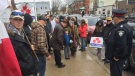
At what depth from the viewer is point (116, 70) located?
451 cm

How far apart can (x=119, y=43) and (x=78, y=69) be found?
298 cm

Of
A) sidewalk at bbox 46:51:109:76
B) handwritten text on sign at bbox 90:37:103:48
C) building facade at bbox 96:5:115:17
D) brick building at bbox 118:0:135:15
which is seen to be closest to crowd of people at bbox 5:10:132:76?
sidewalk at bbox 46:51:109:76

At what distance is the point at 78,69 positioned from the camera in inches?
278

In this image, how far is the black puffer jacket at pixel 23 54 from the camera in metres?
2.93

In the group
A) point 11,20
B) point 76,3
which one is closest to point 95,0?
point 76,3

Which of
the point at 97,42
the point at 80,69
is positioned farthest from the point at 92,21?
the point at 80,69

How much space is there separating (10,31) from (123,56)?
233 centimetres

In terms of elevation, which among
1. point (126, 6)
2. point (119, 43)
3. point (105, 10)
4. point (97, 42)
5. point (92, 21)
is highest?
point (126, 6)

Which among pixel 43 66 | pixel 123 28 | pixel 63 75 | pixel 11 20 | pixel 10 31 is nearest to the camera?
pixel 10 31

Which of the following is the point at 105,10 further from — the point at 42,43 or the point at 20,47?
the point at 20,47

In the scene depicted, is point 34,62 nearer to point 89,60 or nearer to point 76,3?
point 89,60

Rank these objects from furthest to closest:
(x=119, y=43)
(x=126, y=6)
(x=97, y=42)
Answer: (x=126, y=6), (x=97, y=42), (x=119, y=43)

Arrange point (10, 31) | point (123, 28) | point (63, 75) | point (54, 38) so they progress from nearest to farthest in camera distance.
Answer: point (10, 31)
point (123, 28)
point (63, 75)
point (54, 38)

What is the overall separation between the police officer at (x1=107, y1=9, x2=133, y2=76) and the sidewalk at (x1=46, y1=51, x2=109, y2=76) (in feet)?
6.88
